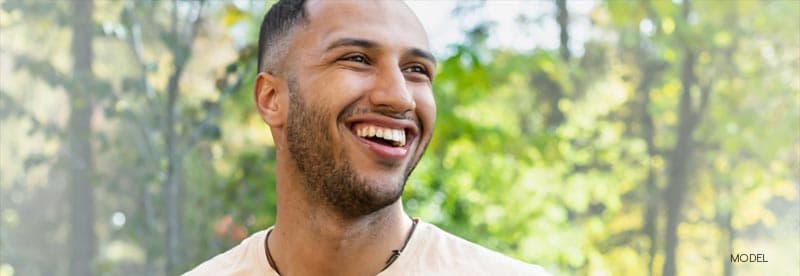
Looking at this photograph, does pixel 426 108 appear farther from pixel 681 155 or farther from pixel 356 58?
pixel 681 155

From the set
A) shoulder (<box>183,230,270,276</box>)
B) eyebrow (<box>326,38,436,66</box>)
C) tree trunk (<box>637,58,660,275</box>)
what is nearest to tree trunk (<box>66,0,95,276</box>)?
shoulder (<box>183,230,270,276</box>)

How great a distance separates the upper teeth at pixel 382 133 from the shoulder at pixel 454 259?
0.16 metres

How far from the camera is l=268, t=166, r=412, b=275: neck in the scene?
1.09 meters

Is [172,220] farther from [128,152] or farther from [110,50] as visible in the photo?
[110,50]

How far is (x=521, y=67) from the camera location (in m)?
3.32

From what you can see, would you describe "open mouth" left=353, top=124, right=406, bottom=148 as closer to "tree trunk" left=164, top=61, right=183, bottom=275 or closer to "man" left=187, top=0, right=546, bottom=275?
"man" left=187, top=0, right=546, bottom=275

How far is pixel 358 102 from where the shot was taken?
1036 mm

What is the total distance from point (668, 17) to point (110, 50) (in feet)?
6.65

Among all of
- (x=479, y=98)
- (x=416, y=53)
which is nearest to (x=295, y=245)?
(x=416, y=53)

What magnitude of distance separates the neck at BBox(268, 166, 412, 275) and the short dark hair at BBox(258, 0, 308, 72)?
7.1 inches

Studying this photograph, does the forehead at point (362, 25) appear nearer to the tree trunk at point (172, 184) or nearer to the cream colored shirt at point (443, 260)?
the cream colored shirt at point (443, 260)

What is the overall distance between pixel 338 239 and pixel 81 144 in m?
1.94

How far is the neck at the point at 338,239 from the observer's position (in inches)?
42.9

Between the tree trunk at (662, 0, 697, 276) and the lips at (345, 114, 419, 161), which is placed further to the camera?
the tree trunk at (662, 0, 697, 276)
